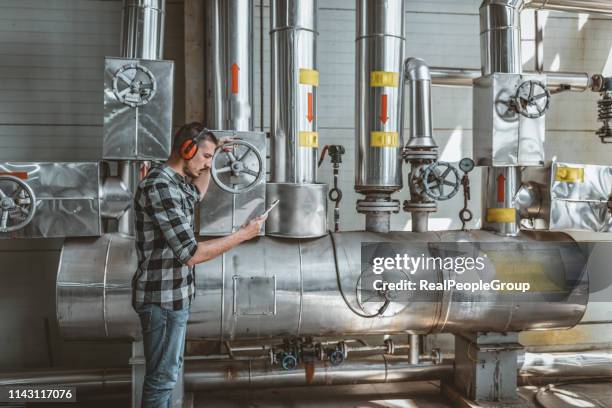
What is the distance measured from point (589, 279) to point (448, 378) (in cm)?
106

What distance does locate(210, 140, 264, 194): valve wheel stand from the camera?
2639mm

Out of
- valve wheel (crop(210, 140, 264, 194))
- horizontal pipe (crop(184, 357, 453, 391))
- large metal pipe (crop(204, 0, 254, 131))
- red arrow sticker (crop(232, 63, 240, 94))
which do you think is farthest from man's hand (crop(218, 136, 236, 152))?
horizontal pipe (crop(184, 357, 453, 391))

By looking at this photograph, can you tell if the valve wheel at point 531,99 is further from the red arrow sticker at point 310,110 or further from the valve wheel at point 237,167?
the valve wheel at point 237,167

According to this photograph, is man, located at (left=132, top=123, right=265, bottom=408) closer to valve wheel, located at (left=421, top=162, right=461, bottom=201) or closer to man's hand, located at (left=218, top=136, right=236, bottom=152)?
man's hand, located at (left=218, top=136, right=236, bottom=152)

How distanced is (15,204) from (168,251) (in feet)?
3.56

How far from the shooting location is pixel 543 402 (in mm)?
3166

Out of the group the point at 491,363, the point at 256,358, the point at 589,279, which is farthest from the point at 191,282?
the point at 589,279

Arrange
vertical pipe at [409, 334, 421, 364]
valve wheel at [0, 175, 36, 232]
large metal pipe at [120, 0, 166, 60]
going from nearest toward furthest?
valve wheel at [0, 175, 36, 232] → large metal pipe at [120, 0, 166, 60] → vertical pipe at [409, 334, 421, 364]

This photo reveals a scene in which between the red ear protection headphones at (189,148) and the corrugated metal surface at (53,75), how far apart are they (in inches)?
72.4

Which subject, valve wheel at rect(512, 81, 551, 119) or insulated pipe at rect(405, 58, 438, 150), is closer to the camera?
valve wheel at rect(512, 81, 551, 119)

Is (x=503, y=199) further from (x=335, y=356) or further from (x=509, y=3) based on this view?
(x=335, y=356)

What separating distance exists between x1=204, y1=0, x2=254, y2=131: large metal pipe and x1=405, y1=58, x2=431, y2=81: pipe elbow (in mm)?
953

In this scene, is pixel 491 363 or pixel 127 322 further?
pixel 491 363

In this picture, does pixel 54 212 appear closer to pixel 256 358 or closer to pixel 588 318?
pixel 256 358
